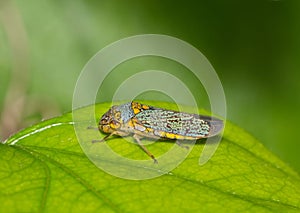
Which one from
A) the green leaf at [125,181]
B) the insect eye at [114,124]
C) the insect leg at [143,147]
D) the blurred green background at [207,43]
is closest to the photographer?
the green leaf at [125,181]

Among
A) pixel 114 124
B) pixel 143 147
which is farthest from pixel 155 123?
pixel 143 147

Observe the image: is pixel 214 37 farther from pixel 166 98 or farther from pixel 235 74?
pixel 166 98

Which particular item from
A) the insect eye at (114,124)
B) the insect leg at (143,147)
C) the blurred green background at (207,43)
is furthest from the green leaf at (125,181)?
the blurred green background at (207,43)

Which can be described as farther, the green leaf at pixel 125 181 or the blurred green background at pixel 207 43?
the blurred green background at pixel 207 43

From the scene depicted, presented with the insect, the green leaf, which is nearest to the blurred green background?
the insect

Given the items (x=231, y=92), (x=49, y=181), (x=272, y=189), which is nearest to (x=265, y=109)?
(x=231, y=92)

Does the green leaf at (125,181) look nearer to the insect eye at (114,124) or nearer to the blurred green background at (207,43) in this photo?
the insect eye at (114,124)

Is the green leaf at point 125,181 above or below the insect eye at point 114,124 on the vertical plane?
below
